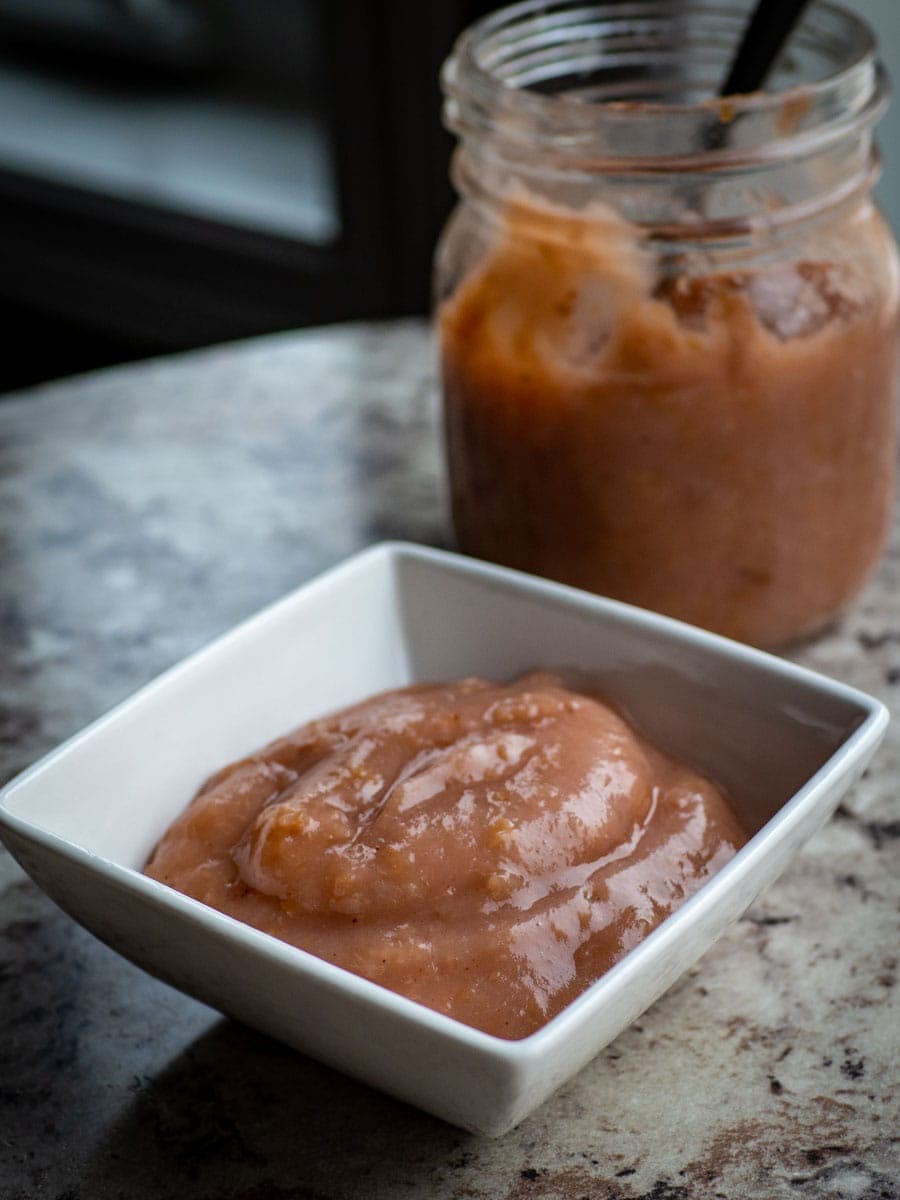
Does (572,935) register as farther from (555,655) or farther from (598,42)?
(598,42)

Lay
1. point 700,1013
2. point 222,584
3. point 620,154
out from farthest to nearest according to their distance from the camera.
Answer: point 222,584 < point 620,154 < point 700,1013

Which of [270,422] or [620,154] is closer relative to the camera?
[620,154]

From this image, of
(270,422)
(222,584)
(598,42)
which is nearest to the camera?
(598,42)

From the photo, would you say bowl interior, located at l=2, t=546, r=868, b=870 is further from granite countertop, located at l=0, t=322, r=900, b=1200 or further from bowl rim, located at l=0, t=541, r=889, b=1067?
granite countertop, located at l=0, t=322, r=900, b=1200

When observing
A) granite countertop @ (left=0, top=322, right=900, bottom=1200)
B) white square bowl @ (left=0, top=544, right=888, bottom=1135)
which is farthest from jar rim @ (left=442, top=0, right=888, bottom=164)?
granite countertop @ (left=0, top=322, right=900, bottom=1200)

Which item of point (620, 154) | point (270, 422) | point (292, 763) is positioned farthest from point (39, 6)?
point (292, 763)

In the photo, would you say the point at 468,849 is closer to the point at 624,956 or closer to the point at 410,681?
the point at 624,956

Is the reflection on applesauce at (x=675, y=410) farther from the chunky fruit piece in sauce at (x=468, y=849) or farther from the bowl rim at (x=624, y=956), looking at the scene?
the chunky fruit piece in sauce at (x=468, y=849)
